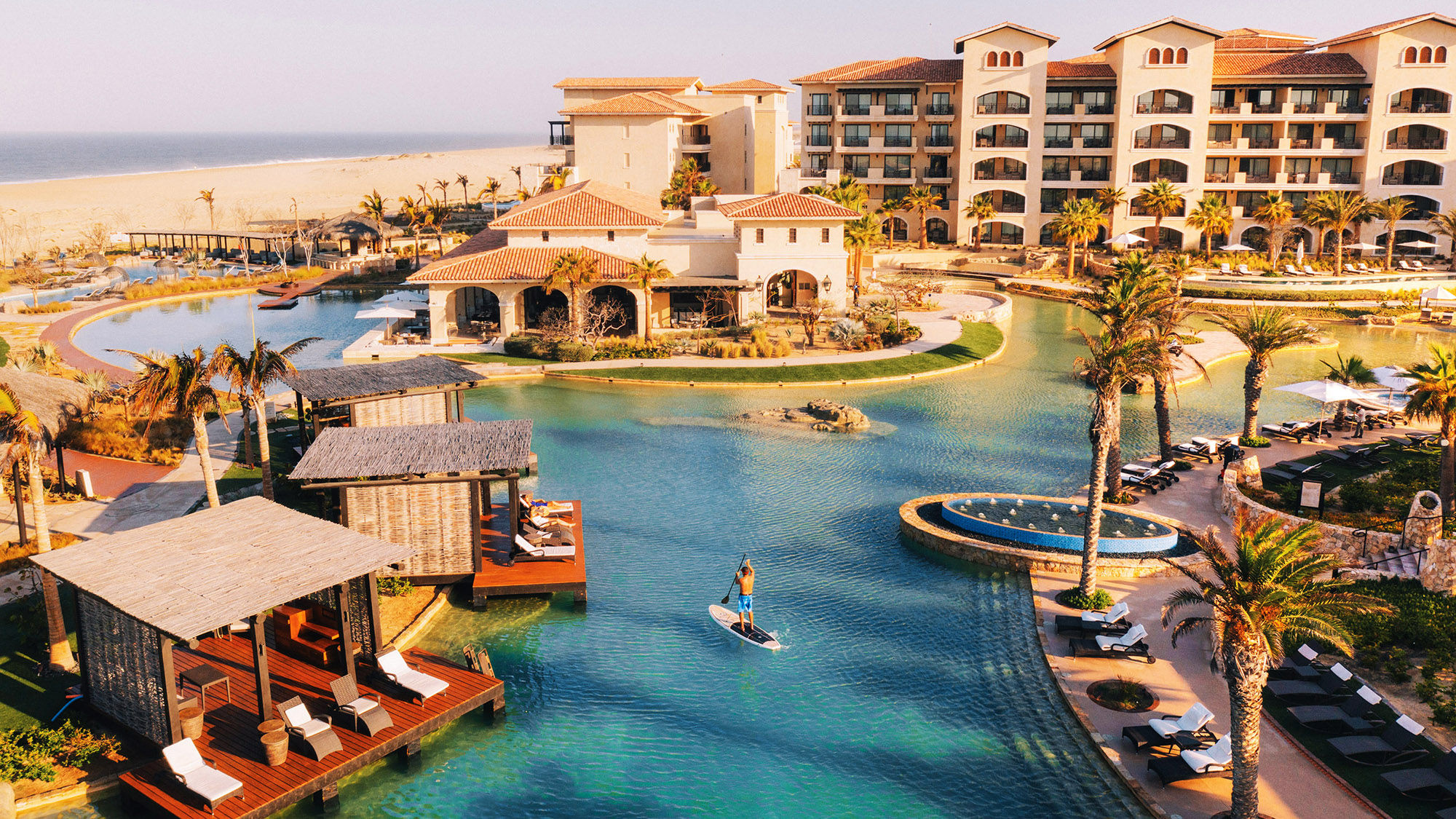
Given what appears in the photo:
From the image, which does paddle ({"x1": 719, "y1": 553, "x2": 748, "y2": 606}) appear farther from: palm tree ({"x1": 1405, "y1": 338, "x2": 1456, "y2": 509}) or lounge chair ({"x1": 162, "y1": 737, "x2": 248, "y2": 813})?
palm tree ({"x1": 1405, "y1": 338, "x2": 1456, "y2": 509})

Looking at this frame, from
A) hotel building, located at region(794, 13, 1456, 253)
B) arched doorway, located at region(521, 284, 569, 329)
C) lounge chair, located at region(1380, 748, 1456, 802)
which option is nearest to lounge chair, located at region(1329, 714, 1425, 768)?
lounge chair, located at region(1380, 748, 1456, 802)

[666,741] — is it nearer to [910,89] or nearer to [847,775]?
[847,775]

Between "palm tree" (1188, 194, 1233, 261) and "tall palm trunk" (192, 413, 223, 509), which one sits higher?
"palm tree" (1188, 194, 1233, 261)

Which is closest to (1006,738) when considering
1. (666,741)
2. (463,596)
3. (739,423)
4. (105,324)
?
(666,741)

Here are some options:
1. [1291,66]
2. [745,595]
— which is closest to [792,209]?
[745,595]

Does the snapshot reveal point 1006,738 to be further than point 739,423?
No

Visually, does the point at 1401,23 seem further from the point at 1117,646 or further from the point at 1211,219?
the point at 1117,646
